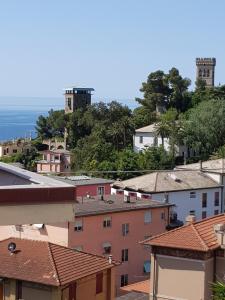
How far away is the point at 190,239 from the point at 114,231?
14837mm

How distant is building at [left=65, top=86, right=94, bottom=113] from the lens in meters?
124

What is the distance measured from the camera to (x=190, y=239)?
21.7 meters

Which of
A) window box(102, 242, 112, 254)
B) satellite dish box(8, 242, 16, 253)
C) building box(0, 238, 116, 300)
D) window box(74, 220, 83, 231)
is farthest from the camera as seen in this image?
window box(102, 242, 112, 254)

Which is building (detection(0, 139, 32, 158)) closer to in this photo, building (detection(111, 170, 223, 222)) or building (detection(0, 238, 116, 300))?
building (detection(111, 170, 223, 222))

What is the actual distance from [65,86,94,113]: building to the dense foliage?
29.5 metres

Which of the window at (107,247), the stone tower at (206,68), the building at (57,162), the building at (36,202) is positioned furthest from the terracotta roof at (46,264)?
the stone tower at (206,68)

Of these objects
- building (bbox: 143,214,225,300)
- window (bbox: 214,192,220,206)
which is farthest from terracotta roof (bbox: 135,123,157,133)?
building (bbox: 143,214,225,300)

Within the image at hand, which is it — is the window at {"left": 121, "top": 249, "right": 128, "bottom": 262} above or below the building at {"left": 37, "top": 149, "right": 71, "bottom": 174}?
below

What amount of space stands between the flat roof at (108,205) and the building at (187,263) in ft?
40.9

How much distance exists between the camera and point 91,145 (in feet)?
253

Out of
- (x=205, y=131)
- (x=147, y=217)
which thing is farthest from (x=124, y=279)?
(x=205, y=131)

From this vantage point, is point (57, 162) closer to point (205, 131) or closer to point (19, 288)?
point (205, 131)

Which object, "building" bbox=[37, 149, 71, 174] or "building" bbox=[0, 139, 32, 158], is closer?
"building" bbox=[37, 149, 71, 174]

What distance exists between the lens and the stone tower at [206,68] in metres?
137
